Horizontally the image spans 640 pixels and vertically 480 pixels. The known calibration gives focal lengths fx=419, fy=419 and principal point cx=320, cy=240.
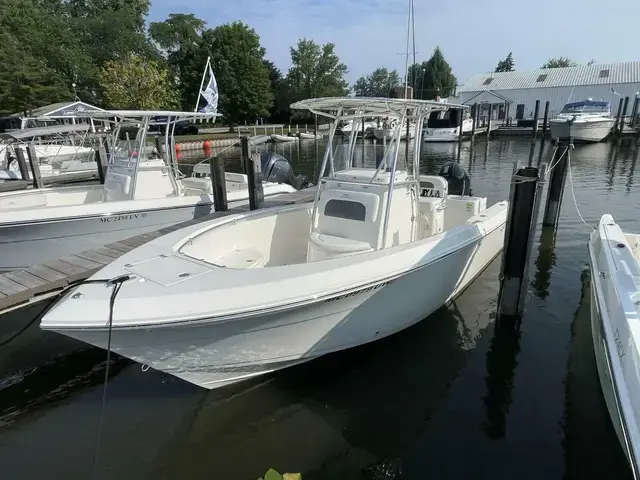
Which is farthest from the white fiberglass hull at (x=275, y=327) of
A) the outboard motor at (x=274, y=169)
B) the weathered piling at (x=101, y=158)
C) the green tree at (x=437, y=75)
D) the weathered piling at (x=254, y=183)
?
the green tree at (x=437, y=75)

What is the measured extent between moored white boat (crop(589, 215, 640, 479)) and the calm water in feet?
1.82

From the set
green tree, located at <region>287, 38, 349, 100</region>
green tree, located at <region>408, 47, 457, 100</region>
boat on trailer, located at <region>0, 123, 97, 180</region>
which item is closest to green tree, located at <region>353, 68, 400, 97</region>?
green tree, located at <region>408, 47, 457, 100</region>

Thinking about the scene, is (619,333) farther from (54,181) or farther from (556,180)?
(54,181)

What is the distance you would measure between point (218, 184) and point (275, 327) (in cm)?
493

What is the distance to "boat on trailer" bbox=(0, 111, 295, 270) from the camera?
7.00m

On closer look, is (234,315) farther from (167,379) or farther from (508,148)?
(508,148)

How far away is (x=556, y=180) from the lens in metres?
8.42

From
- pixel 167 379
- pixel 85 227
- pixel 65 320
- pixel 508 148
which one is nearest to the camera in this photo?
pixel 65 320

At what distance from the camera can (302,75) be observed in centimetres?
5272

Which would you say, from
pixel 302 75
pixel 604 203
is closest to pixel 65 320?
pixel 604 203

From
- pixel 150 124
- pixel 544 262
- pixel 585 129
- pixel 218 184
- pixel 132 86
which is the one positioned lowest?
pixel 544 262

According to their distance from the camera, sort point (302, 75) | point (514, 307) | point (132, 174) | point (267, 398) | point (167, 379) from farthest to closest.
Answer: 1. point (302, 75)
2. point (132, 174)
3. point (514, 307)
4. point (167, 379)
5. point (267, 398)

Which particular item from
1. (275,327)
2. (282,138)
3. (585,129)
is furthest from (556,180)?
(282,138)

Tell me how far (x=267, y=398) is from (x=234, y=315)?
4.00 ft
